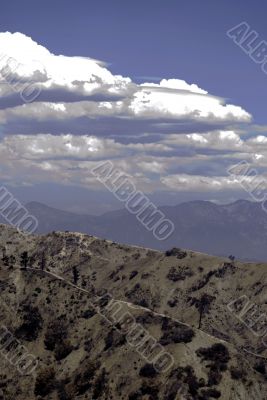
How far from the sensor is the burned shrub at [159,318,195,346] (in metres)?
134

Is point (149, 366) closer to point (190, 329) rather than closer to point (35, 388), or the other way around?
point (190, 329)

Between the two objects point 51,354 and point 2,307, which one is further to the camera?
point 2,307

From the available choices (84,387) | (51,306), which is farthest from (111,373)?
(51,306)

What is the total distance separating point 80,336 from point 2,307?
1142 inches

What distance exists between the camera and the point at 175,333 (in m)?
136

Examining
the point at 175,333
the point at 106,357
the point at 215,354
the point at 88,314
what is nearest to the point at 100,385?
the point at 106,357

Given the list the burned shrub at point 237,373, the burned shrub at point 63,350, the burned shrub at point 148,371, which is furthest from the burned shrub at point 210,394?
the burned shrub at point 63,350

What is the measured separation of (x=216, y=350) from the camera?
431 feet

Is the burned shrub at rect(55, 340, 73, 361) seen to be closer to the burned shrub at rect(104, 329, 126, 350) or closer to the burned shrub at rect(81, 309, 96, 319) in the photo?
the burned shrub at rect(81, 309, 96, 319)

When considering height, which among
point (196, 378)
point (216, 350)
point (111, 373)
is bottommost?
point (111, 373)

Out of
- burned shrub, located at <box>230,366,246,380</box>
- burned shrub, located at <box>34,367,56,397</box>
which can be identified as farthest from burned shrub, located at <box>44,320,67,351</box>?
burned shrub, located at <box>230,366,246,380</box>

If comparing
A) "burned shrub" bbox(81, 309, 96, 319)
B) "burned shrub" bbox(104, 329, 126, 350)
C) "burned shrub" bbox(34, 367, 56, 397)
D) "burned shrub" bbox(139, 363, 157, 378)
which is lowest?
"burned shrub" bbox(34, 367, 56, 397)

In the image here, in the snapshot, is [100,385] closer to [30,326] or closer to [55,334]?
[55,334]

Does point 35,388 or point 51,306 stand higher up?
point 51,306
